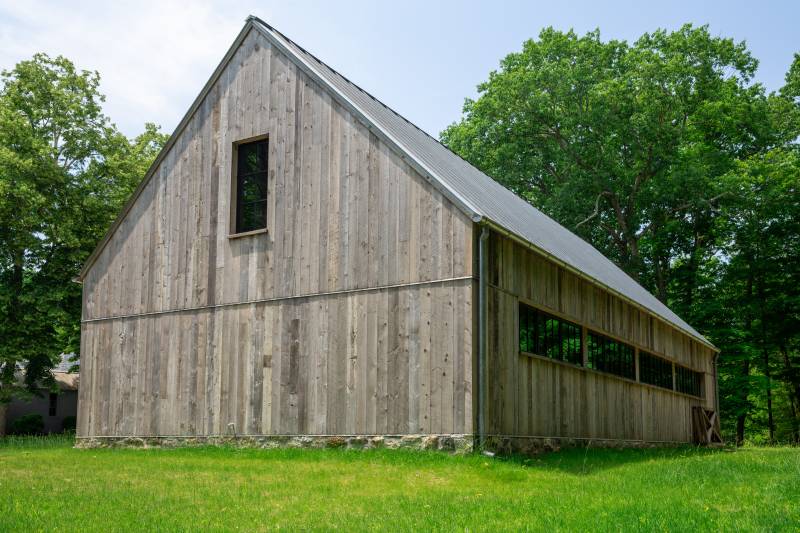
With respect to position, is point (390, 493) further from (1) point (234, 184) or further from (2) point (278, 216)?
→ (1) point (234, 184)

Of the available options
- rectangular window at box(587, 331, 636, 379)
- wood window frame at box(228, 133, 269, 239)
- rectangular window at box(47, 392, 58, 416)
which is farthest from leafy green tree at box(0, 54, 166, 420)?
rectangular window at box(587, 331, 636, 379)

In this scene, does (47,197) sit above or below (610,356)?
above

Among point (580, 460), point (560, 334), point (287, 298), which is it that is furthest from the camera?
point (560, 334)

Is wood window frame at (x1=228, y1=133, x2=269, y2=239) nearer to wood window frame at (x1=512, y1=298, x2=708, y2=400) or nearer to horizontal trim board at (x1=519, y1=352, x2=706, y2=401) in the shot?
wood window frame at (x1=512, y1=298, x2=708, y2=400)

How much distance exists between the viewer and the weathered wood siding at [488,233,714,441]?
14.5 meters

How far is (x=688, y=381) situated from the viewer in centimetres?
2802

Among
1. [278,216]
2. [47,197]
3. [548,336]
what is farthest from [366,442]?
[47,197]

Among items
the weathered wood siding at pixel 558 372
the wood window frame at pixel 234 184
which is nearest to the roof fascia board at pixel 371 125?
the weathered wood siding at pixel 558 372

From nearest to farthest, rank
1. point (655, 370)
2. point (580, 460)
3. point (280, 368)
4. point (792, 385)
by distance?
point (580, 460) → point (280, 368) → point (655, 370) → point (792, 385)

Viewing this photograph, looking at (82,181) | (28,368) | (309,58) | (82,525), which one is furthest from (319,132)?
(28,368)

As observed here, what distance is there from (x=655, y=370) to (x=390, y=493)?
15.9 m

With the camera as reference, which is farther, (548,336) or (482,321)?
(548,336)

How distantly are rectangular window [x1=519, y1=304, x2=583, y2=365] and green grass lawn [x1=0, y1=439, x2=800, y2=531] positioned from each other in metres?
2.29

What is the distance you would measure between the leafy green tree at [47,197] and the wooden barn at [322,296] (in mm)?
12551
